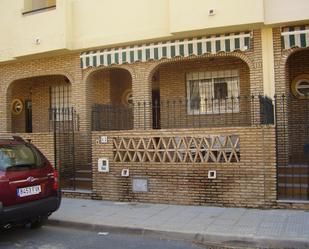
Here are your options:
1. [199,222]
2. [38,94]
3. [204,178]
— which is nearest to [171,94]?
[204,178]

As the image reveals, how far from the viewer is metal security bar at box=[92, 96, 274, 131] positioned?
13.2 m

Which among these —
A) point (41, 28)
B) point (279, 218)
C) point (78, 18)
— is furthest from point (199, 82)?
point (279, 218)

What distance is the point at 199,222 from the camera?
8.77m

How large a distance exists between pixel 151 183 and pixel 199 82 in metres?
4.78

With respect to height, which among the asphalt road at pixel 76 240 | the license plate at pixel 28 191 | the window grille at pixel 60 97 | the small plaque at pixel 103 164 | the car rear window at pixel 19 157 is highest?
the window grille at pixel 60 97

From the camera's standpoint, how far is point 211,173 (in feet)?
33.7

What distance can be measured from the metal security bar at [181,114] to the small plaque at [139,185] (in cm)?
189

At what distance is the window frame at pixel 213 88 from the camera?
1397 centimetres

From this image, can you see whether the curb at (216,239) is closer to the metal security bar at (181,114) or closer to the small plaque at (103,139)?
the small plaque at (103,139)

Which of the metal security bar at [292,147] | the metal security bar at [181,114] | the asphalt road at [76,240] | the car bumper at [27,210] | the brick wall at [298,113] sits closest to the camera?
the car bumper at [27,210]

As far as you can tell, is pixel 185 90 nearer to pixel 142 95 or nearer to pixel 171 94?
pixel 171 94

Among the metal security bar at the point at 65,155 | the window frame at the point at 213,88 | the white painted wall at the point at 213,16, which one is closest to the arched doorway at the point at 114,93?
the metal security bar at the point at 65,155

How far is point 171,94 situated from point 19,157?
7415mm

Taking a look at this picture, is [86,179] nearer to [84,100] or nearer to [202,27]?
[84,100]
